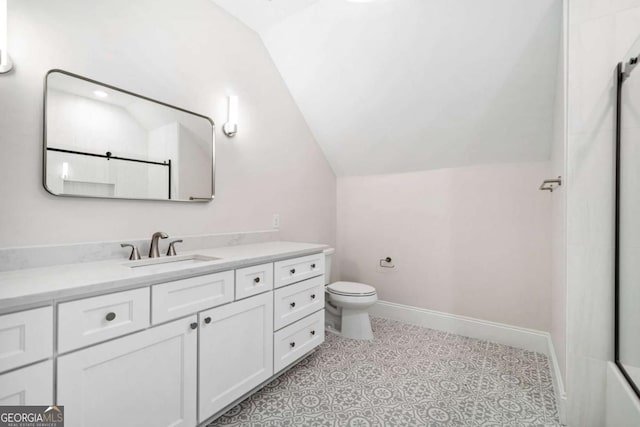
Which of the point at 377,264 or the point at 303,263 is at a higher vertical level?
the point at 303,263

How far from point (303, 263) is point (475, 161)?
1.77 meters

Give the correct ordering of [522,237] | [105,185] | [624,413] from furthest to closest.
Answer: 1. [522,237]
2. [105,185]
3. [624,413]

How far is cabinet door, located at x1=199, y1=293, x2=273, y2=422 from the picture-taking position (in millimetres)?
1400

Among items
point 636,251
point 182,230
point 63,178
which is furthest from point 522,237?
point 63,178

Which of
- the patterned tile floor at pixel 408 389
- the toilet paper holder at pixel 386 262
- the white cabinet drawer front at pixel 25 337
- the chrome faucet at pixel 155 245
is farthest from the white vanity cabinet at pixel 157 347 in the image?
the toilet paper holder at pixel 386 262

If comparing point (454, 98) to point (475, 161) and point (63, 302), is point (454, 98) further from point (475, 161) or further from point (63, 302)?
point (63, 302)

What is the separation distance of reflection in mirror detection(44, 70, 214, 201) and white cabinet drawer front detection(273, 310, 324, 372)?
3.39ft

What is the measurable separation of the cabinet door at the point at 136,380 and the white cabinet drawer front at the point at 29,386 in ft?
0.10

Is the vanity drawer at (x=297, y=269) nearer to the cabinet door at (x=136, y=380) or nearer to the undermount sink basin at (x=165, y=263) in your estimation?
the undermount sink basin at (x=165, y=263)

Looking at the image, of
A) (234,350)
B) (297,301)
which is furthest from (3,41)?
(297,301)

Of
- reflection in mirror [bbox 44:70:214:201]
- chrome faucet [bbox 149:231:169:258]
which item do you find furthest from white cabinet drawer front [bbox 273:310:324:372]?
reflection in mirror [bbox 44:70:214:201]

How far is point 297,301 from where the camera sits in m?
1.97

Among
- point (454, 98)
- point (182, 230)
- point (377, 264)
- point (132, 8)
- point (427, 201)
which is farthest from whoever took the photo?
point (377, 264)

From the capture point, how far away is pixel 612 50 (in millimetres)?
1440
